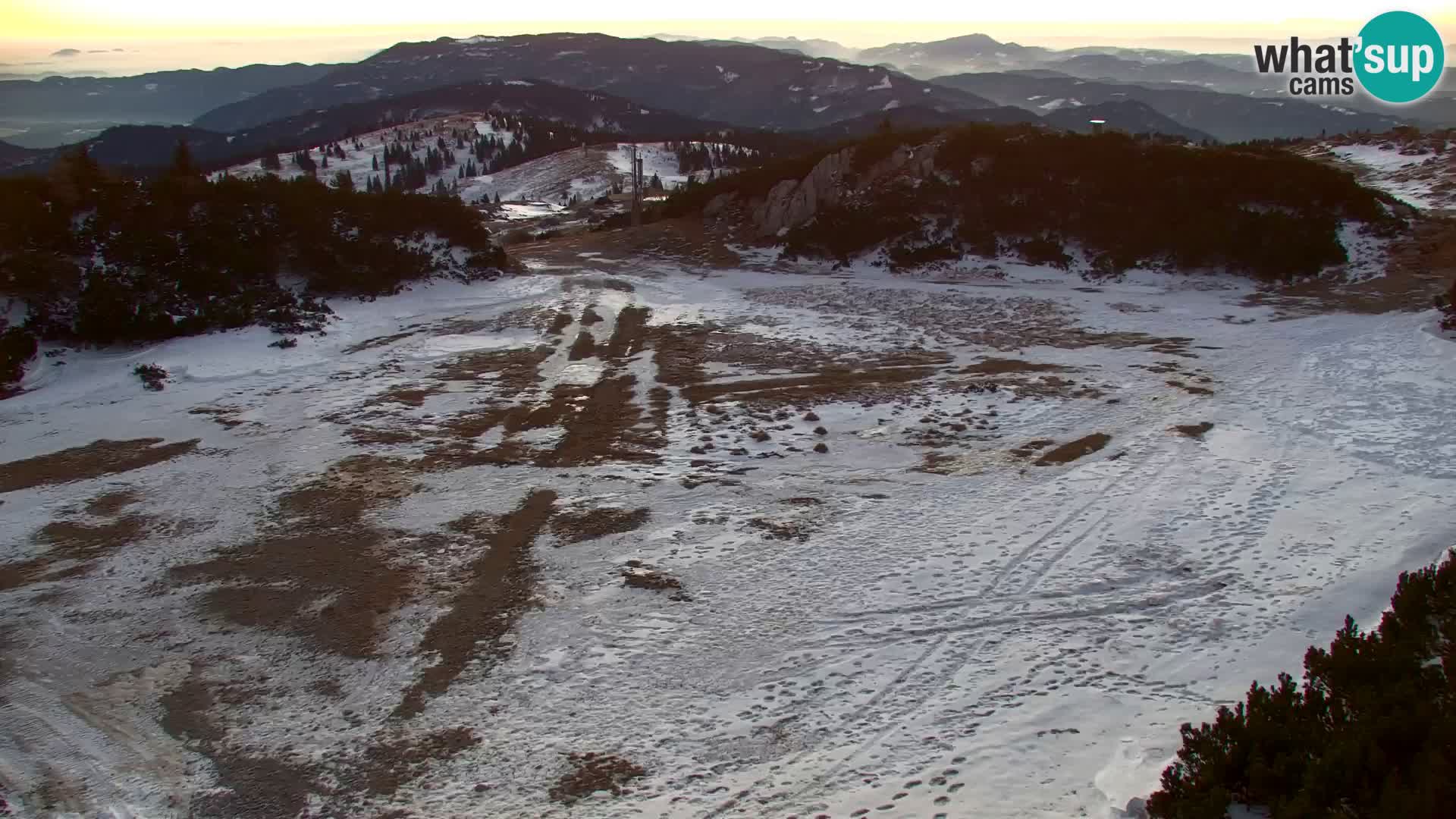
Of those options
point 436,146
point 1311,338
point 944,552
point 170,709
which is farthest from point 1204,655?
point 436,146

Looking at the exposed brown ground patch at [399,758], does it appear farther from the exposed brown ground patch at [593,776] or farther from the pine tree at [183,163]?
the pine tree at [183,163]

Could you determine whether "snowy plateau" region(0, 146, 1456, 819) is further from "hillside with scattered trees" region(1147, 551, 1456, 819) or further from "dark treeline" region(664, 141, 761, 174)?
"dark treeline" region(664, 141, 761, 174)

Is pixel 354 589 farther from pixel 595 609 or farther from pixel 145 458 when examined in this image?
pixel 145 458

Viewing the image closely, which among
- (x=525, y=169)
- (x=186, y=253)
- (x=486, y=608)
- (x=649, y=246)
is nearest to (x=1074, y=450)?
(x=486, y=608)

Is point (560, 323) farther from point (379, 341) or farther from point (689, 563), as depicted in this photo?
point (689, 563)

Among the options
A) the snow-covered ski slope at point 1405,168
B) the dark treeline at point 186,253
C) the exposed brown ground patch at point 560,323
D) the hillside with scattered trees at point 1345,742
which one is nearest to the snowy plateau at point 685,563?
the hillside with scattered trees at point 1345,742
